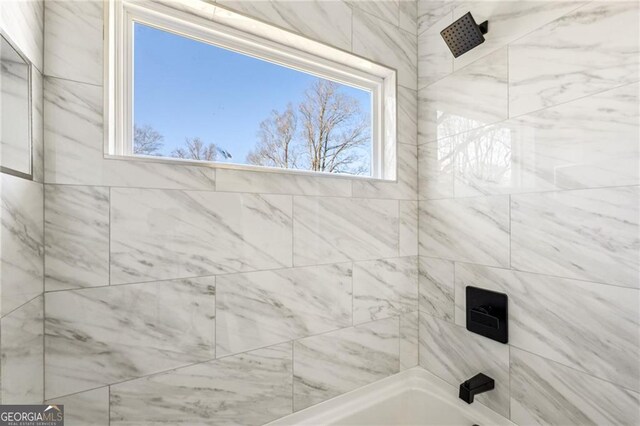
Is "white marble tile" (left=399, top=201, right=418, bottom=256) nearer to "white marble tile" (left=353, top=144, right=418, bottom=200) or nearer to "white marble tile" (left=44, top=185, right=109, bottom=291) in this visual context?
"white marble tile" (left=353, top=144, right=418, bottom=200)

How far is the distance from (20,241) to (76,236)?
0.17 meters

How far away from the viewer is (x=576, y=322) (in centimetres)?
108

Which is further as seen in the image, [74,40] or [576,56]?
[576,56]

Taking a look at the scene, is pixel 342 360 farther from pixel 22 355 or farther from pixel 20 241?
pixel 20 241

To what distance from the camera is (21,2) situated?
79 cm

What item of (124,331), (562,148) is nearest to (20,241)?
(124,331)

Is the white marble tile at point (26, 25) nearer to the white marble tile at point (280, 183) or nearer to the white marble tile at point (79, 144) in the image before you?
the white marble tile at point (79, 144)

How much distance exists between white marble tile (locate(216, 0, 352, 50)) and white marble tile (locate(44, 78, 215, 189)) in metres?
0.65

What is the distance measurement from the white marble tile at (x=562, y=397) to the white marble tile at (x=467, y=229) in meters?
0.43

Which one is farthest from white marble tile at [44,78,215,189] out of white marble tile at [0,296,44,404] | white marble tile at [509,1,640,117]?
white marble tile at [509,1,640,117]

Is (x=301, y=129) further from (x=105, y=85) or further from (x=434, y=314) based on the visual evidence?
(x=434, y=314)

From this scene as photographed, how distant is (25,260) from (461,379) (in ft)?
5.92

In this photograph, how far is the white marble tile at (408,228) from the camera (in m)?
1.67

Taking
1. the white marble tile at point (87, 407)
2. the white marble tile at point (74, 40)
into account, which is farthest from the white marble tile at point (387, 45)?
the white marble tile at point (87, 407)
